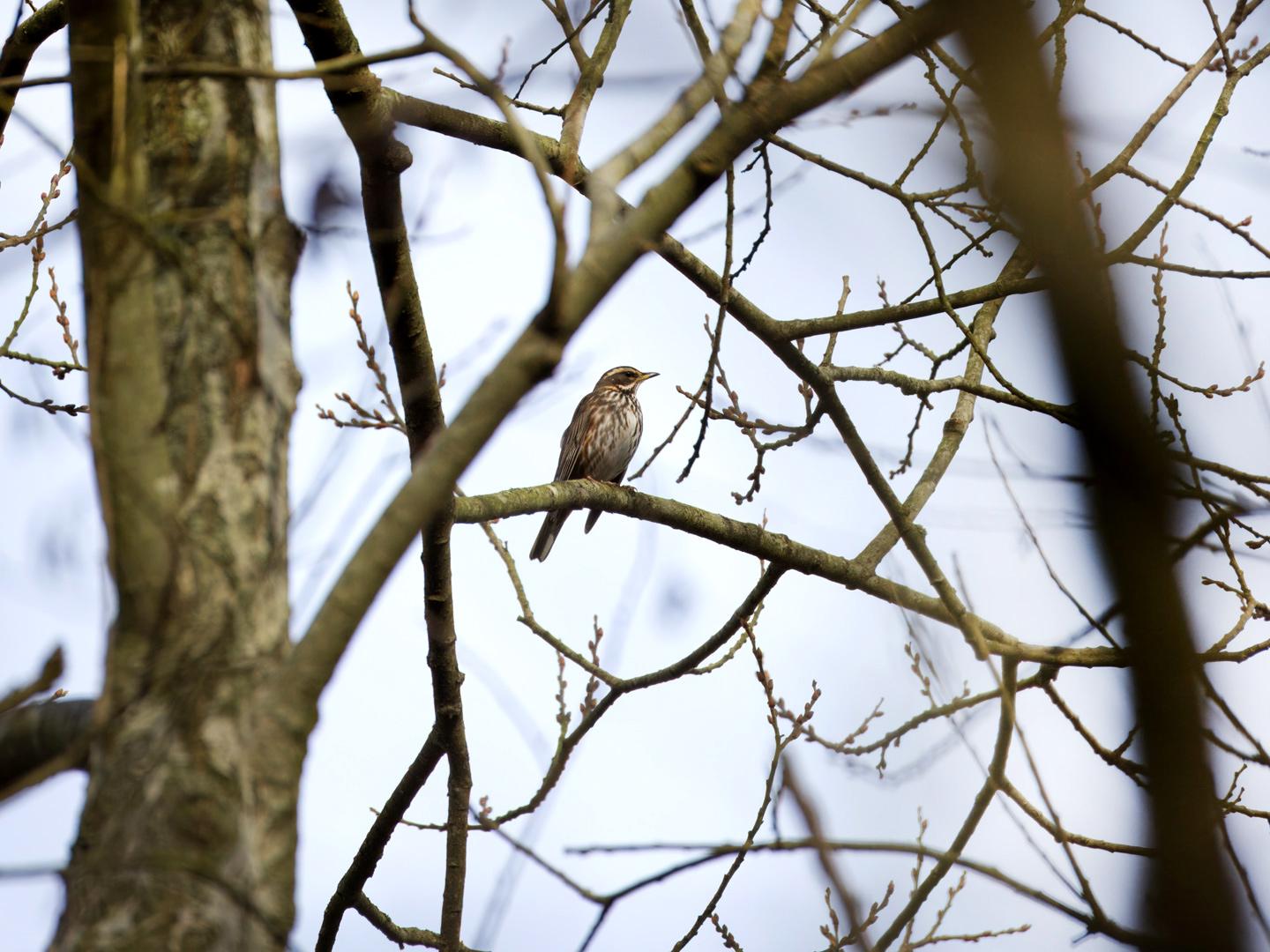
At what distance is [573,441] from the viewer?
429 inches

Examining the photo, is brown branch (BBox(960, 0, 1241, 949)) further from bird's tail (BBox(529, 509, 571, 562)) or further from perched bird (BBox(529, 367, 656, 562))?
perched bird (BBox(529, 367, 656, 562))

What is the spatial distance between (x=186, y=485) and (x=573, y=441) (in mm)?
8728

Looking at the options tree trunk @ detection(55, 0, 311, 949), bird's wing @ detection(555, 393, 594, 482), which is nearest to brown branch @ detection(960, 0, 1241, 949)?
tree trunk @ detection(55, 0, 311, 949)

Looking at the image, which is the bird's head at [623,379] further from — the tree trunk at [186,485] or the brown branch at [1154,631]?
the brown branch at [1154,631]

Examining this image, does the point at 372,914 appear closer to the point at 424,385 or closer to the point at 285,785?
the point at 424,385

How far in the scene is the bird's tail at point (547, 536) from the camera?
32.5 feet

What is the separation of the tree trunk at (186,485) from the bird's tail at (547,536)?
24.3 feet

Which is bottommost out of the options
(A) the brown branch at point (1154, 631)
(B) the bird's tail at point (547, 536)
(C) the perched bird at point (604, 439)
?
(A) the brown branch at point (1154, 631)

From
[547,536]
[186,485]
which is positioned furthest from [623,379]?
[186,485]

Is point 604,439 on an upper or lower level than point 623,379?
lower

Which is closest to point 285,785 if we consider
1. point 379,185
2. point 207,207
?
point 207,207

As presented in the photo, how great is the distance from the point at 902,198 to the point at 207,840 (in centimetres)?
357

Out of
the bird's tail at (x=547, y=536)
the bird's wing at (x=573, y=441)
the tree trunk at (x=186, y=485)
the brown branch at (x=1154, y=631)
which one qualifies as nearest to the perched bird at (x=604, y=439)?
the bird's wing at (x=573, y=441)

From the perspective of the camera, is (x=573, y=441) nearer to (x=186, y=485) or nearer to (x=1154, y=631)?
(x=186, y=485)
